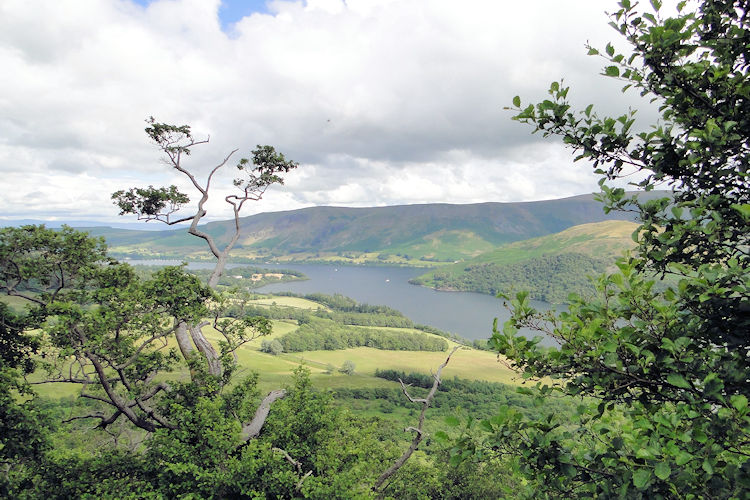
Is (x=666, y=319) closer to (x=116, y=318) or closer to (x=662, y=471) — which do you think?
(x=662, y=471)

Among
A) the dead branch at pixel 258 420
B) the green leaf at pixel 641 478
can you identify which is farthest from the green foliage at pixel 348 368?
the green leaf at pixel 641 478

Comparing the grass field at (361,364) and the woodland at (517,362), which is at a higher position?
the woodland at (517,362)

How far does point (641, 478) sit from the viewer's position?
11.0 ft

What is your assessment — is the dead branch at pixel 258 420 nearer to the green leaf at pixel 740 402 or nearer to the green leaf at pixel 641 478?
the green leaf at pixel 641 478

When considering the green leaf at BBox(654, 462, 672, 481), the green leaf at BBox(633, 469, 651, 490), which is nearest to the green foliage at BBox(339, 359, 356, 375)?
the green leaf at BBox(633, 469, 651, 490)

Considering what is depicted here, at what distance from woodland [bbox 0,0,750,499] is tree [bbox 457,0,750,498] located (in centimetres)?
2

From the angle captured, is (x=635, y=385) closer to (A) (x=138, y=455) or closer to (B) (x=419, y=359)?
(A) (x=138, y=455)

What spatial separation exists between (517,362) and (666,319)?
145 centimetres

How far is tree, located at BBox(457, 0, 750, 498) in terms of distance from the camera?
348 centimetres

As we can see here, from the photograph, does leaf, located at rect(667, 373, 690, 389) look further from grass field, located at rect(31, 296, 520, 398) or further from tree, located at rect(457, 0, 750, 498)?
grass field, located at rect(31, 296, 520, 398)

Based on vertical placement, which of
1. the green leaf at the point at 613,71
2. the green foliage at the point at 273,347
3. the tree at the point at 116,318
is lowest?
the green foliage at the point at 273,347

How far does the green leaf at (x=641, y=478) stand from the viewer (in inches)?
131

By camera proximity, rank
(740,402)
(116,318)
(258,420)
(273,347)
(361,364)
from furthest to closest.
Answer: (273,347)
(361,364)
(258,420)
(116,318)
(740,402)

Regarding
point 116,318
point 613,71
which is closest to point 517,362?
point 613,71
